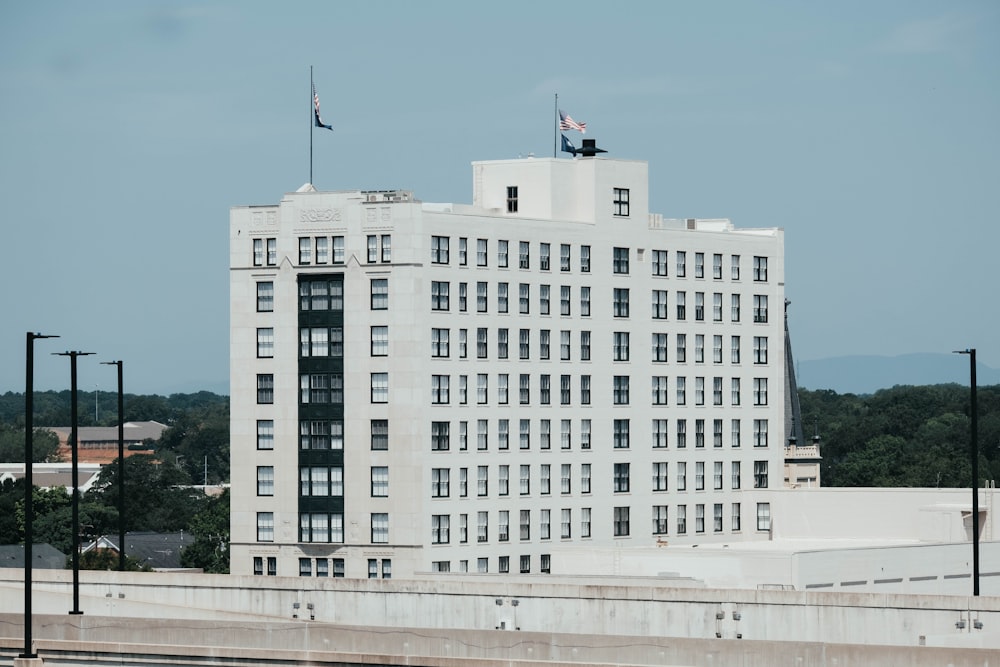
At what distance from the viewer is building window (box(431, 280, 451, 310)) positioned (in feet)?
457

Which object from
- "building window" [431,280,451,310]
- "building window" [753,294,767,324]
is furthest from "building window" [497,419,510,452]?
"building window" [753,294,767,324]

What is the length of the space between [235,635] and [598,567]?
1843 inches

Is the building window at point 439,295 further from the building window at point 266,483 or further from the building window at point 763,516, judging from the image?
the building window at point 763,516

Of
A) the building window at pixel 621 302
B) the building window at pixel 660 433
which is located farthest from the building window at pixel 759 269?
the building window at pixel 660 433

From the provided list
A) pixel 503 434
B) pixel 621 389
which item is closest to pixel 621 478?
pixel 621 389

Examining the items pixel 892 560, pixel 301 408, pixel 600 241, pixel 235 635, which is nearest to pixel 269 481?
pixel 301 408

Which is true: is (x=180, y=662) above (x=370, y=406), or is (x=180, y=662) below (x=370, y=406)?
below

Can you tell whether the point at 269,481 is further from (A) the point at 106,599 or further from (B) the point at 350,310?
(A) the point at 106,599

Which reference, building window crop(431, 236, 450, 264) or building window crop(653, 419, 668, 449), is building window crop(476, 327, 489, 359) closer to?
building window crop(431, 236, 450, 264)

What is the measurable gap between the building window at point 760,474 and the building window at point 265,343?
3544 centimetres

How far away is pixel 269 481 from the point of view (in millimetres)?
141875

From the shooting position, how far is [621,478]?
149250 mm

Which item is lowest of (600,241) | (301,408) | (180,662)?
(180,662)

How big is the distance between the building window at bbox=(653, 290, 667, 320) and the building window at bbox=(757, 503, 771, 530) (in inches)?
580
